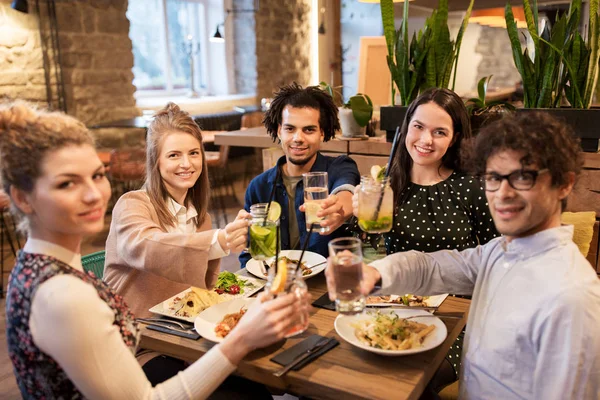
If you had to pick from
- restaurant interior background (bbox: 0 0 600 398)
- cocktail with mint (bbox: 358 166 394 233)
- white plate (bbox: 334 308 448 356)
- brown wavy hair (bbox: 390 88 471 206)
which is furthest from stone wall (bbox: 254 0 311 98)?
white plate (bbox: 334 308 448 356)

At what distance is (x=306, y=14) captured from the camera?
9195 millimetres

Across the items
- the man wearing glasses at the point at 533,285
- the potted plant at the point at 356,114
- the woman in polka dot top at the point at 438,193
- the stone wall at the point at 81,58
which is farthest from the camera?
the stone wall at the point at 81,58

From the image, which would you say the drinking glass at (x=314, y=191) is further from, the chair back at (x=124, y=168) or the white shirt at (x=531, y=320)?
the chair back at (x=124, y=168)

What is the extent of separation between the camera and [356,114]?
3.11 m

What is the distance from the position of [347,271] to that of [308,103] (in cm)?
125

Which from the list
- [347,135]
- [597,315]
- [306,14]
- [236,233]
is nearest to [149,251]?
[236,233]

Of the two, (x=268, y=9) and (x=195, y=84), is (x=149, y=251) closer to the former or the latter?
(x=195, y=84)

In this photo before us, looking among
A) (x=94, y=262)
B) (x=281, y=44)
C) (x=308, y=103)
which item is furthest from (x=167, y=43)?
(x=94, y=262)

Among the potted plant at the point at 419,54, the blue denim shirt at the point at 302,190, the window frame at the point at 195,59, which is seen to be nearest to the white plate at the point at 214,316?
the blue denim shirt at the point at 302,190

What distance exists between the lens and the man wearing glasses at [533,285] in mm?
1175

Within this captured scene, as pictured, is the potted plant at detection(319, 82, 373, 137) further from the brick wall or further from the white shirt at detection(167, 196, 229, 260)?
the brick wall

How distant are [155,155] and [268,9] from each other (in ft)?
21.9

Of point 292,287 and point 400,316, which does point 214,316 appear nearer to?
Answer: point 292,287

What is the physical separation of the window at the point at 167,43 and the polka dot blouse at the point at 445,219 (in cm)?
578
